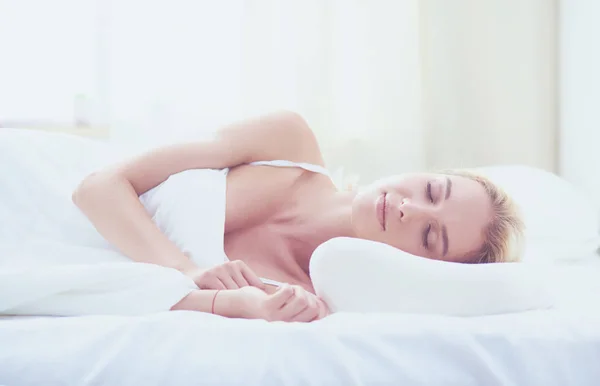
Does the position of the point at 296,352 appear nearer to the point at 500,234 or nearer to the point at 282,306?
the point at 282,306

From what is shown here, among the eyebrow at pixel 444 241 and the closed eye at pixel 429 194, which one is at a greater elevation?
the closed eye at pixel 429 194

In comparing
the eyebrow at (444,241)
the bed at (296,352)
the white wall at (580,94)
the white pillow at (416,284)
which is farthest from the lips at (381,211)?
the white wall at (580,94)

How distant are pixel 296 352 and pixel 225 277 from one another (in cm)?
34

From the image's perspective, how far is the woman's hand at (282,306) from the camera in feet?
3.25

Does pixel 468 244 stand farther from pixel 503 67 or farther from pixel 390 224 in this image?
pixel 503 67

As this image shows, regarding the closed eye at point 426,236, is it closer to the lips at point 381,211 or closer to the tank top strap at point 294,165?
the lips at point 381,211

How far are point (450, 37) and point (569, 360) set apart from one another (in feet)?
6.33

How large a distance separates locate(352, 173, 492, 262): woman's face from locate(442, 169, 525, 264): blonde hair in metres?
0.02

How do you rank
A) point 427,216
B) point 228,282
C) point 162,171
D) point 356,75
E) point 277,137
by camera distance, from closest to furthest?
point 228,282 < point 427,216 < point 162,171 < point 277,137 < point 356,75

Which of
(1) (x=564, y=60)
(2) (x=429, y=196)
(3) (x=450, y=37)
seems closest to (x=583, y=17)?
(1) (x=564, y=60)

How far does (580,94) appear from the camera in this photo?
2.28 metres

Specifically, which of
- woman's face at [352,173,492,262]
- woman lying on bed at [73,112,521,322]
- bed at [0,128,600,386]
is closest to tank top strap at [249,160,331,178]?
woman lying on bed at [73,112,521,322]

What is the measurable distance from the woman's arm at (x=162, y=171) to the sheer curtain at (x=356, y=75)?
111 centimetres

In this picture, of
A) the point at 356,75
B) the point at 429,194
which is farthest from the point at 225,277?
the point at 356,75
